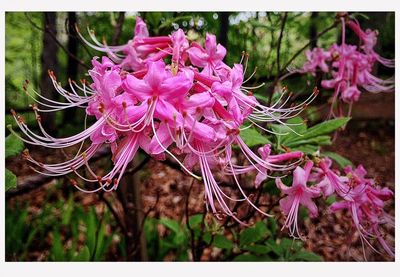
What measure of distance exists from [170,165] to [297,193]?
34cm

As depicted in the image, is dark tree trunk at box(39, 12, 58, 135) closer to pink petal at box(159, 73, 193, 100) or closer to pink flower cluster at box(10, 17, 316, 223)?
pink flower cluster at box(10, 17, 316, 223)

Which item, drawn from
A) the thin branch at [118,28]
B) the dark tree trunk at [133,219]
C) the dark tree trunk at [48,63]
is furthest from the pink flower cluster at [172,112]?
the dark tree trunk at [133,219]

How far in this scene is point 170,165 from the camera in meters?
1.04

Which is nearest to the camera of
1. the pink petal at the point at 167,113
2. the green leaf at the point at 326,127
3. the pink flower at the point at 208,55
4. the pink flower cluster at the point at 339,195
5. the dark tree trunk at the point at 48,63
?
the pink petal at the point at 167,113

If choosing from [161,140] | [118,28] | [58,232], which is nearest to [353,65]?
[118,28]

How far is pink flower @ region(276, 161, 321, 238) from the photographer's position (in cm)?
78

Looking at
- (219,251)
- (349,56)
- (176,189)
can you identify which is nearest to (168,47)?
(349,56)

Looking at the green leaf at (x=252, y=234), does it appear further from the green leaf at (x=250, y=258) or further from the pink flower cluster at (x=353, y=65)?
the pink flower cluster at (x=353, y=65)

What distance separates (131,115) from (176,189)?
159 centimetres

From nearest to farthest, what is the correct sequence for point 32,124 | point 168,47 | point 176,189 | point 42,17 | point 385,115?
1. point 168,47
2. point 32,124
3. point 42,17
4. point 385,115
5. point 176,189

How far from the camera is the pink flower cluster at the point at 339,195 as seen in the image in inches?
31.3

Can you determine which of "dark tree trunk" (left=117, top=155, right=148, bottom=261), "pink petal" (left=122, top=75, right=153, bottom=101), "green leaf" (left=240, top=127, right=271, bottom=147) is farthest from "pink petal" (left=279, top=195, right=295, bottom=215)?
"dark tree trunk" (left=117, top=155, right=148, bottom=261)

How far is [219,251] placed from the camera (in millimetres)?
1541
